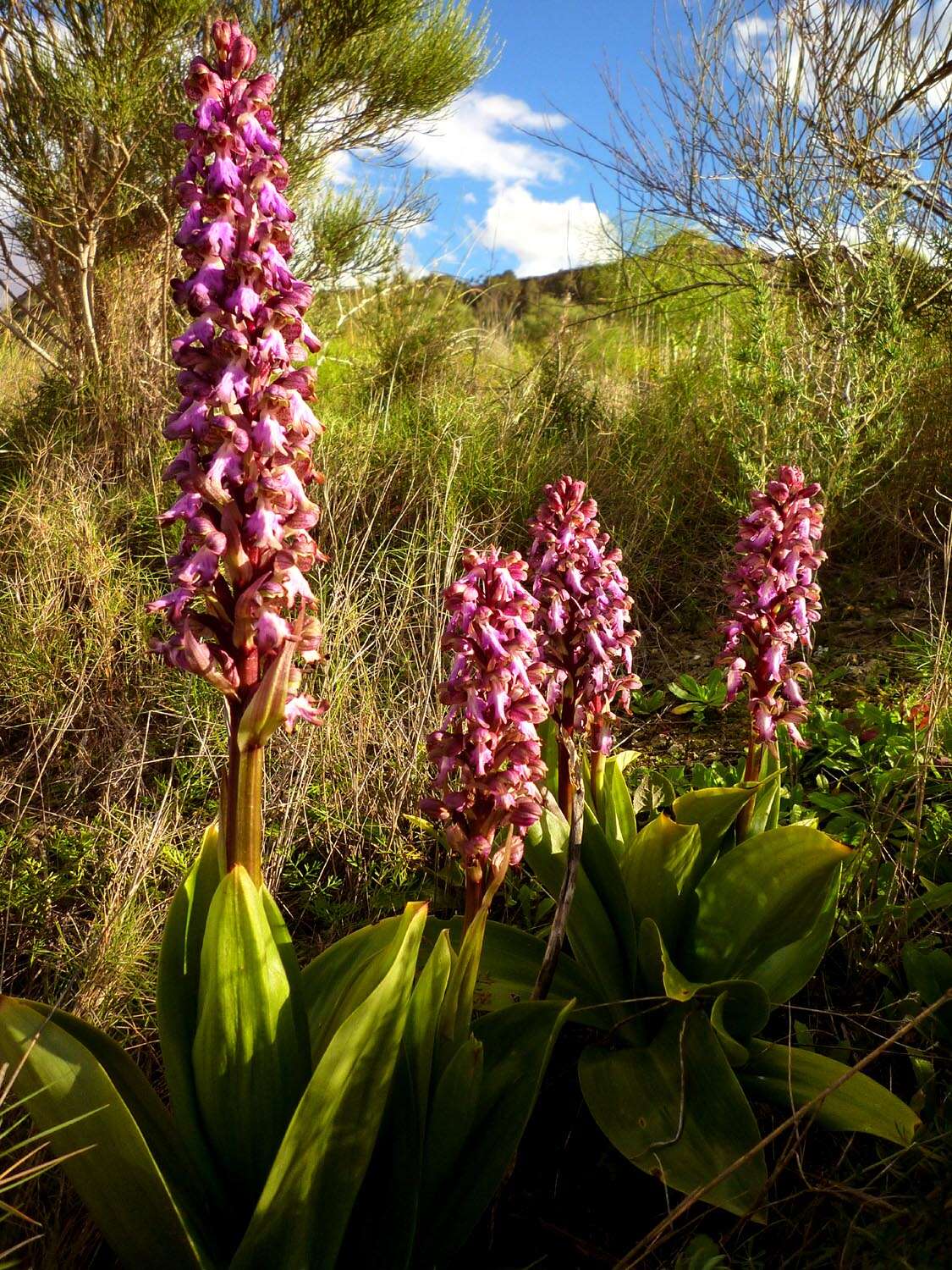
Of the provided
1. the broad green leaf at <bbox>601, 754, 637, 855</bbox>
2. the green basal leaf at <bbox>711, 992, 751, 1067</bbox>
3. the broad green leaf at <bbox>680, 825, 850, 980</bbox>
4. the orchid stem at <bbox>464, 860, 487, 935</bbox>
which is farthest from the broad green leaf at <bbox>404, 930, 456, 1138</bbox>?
the broad green leaf at <bbox>601, 754, 637, 855</bbox>

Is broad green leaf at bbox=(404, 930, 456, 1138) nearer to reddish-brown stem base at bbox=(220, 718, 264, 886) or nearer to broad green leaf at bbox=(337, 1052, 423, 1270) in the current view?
broad green leaf at bbox=(337, 1052, 423, 1270)

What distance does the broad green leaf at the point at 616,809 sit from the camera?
205cm

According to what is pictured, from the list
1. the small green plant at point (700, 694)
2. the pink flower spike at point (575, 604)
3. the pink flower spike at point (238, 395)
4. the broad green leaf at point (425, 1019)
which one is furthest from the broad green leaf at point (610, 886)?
the small green plant at point (700, 694)

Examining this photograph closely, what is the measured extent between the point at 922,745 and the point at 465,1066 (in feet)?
5.24

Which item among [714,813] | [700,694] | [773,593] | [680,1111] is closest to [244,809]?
[680,1111]

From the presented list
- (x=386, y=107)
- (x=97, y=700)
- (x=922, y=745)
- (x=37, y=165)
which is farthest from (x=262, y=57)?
(x=922, y=745)

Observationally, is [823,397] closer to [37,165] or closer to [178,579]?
[178,579]

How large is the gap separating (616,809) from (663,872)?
0.28m

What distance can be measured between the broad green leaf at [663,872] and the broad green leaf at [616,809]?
142 millimetres

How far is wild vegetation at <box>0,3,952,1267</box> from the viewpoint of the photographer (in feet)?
5.05

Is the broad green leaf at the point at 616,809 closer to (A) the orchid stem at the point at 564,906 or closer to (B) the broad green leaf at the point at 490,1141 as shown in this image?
(A) the orchid stem at the point at 564,906

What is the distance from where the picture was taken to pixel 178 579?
118 centimetres

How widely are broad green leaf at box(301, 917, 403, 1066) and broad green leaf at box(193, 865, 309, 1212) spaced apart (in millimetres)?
121

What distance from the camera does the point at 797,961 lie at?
1.74m
